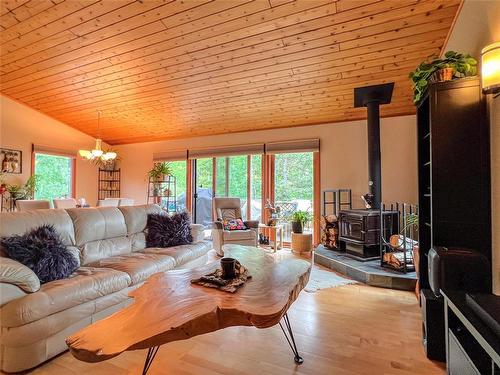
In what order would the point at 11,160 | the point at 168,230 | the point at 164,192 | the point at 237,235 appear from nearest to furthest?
the point at 168,230 < the point at 237,235 < the point at 11,160 < the point at 164,192

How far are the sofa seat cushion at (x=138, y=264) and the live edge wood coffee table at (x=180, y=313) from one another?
0.70m

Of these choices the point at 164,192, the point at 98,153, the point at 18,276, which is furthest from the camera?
the point at 164,192

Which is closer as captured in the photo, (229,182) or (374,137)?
(374,137)

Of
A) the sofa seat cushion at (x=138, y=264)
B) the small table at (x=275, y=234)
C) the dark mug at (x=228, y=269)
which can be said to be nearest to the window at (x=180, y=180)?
the small table at (x=275, y=234)

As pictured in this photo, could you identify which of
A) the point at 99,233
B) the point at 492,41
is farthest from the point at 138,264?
the point at 492,41

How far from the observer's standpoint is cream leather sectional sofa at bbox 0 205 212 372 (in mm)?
1633

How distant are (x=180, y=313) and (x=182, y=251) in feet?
6.22

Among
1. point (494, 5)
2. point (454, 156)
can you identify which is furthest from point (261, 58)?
point (454, 156)

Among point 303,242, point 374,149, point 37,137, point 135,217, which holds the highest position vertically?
point 37,137

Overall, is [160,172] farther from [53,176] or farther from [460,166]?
[460,166]

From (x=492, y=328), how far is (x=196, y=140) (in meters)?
5.80

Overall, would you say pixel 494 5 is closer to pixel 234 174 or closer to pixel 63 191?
pixel 234 174

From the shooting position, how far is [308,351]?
1901 mm

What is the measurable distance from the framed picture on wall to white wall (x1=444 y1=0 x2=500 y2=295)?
709 cm
